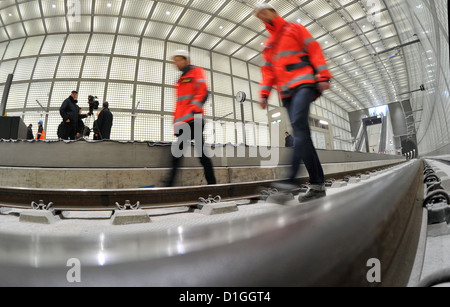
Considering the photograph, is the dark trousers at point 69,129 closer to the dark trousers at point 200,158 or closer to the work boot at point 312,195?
the dark trousers at point 200,158

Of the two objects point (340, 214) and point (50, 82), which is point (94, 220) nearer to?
point (340, 214)

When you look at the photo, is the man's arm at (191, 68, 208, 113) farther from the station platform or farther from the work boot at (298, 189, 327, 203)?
the work boot at (298, 189, 327, 203)

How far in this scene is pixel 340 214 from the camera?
0.29 metres

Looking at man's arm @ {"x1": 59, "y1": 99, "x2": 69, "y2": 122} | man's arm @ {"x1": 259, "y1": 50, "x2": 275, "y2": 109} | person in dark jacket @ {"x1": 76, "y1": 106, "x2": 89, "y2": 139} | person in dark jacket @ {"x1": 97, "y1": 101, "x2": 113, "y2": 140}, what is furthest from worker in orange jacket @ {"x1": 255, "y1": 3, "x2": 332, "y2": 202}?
person in dark jacket @ {"x1": 76, "y1": 106, "x2": 89, "y2": 139}

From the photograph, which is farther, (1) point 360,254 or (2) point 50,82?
(2) point 50,82

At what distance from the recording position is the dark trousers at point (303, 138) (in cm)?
162

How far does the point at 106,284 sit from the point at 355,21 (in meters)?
17.9

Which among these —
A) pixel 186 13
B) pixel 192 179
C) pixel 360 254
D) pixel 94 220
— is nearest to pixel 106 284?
pixel 360 254

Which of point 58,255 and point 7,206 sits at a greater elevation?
point 58,255

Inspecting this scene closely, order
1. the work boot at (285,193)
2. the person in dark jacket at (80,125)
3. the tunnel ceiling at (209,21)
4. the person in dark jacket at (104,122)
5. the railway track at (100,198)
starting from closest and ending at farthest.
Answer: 1. the work boot at (285,193)
2. the railway track at (100,198)
3. the person in dark jacket at (104,122)
4. the person in dark jacket at (80,125)
5. the tunnel ceiling at (209,21)

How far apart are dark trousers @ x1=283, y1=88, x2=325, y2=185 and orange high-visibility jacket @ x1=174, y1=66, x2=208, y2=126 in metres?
1.29

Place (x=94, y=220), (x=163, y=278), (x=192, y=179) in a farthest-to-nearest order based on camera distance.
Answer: (x=192, y=179)
(x=94, y=220)
(x=163, y=278)

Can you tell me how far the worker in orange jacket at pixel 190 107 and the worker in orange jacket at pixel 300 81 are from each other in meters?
1.11

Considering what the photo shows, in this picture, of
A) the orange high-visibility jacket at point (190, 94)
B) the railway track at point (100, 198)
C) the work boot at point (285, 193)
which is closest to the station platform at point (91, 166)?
the orange high-visibility jacket at point (190, 94)
